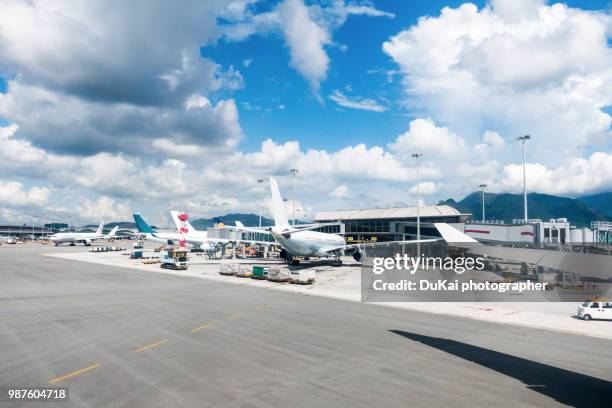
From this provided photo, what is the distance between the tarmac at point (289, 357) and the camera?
47.2 feet

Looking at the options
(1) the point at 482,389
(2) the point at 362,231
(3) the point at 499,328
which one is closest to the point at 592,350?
(3) the point at 499,328

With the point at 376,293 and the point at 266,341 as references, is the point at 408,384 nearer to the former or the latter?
the point at 266,341

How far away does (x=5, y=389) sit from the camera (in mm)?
14617

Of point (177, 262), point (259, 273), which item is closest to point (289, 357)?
point (259, 273)

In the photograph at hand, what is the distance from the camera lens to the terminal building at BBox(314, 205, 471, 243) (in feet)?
368

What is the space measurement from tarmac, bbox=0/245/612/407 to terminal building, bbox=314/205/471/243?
79.2 m

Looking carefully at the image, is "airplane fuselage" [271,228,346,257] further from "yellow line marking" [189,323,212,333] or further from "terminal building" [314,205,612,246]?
"yellow line marking" [189,323,212,333]

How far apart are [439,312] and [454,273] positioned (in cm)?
1764

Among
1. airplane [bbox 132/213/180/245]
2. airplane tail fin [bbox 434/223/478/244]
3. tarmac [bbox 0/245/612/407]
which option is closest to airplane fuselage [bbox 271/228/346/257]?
tarmac [bbox 0/245/612/407]

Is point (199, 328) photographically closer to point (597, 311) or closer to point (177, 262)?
point (597, 311)

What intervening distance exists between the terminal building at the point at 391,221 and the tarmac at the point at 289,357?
7925 centimetres

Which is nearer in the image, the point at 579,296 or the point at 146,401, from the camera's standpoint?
the point at 146,401

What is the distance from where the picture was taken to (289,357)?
62.2ft

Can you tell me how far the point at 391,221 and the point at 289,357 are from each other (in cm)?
10769
